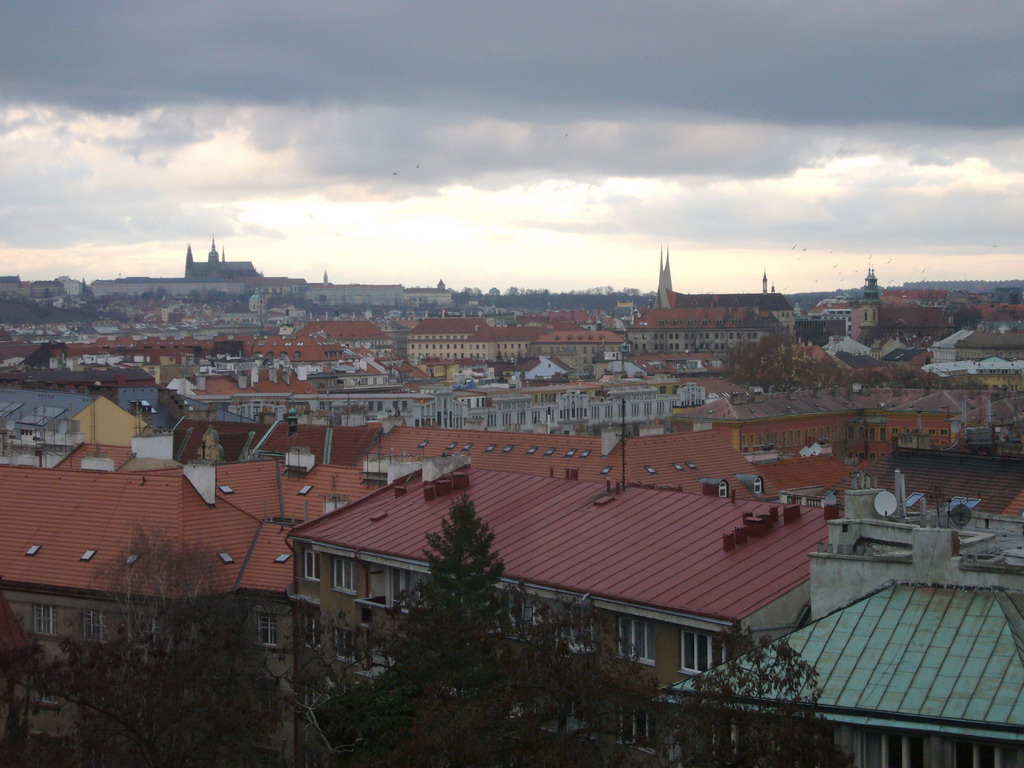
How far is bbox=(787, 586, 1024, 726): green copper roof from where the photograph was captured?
1622 centimetres

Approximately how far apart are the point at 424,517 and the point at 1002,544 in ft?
39.4

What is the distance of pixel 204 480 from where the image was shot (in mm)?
33094

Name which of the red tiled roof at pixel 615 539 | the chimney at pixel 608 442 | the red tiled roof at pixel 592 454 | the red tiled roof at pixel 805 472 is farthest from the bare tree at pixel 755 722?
the red tiled roof at pixel 805 472

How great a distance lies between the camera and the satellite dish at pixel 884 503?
67.1 feet

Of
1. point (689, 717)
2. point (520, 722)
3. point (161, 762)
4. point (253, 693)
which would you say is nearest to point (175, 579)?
point (253, 693)

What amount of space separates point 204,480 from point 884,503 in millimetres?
17136

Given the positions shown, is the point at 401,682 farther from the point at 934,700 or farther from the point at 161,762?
the point at 934,700

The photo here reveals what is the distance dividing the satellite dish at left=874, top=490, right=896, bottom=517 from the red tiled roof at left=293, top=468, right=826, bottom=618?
1283 mm

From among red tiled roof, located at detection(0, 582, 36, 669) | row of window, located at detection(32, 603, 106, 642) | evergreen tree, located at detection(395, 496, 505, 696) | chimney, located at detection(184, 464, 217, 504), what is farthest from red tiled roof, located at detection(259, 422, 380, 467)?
evergreen tree, located at detection(395, 496, 505, 696)

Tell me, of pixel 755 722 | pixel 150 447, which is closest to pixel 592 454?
pixel 150 447

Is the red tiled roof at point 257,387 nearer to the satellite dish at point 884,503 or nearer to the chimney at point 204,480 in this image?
the chimney at point 204,480

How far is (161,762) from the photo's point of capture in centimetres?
1989

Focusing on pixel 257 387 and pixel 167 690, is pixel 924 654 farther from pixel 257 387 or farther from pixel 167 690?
pixel 257 387

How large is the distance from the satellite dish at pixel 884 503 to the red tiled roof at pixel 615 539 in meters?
1.28
